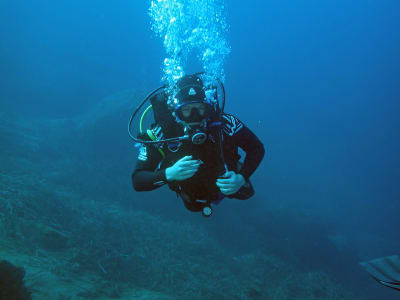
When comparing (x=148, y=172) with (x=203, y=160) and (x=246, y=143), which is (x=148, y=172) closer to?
(x=203, y=160)

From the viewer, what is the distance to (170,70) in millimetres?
6207

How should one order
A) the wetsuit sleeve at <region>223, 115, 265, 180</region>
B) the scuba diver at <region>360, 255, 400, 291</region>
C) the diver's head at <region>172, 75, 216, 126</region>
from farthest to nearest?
1. the wetsuit sleeve at <region>223, 115, 265, 180</region>
2. the diver's head at <region>172, 75, 216, 126</region>
3. the scuba diver at <region>360, 255, 400, 291</region>

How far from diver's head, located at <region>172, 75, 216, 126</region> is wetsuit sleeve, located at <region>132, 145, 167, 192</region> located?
0.56 metres

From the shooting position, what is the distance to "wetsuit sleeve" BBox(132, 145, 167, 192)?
8.68 feet

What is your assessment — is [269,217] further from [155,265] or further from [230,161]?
[230,161]

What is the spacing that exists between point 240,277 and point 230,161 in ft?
20.8

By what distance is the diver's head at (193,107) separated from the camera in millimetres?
2611

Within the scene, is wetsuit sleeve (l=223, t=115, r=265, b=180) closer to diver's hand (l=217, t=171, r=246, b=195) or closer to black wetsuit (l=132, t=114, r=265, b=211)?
black wetsuit (l=132, t=114, r=265, b=211)

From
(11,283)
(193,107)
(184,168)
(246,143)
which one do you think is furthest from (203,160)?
(11,283)

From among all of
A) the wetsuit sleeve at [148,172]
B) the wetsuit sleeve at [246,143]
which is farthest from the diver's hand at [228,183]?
the wetsuit sleeve at [148,172]

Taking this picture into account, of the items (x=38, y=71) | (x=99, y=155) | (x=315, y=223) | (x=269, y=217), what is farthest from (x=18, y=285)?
(x=38, y=71)

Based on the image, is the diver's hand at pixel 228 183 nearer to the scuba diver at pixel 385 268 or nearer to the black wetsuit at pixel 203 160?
the black wetsuit at pixel 203 160

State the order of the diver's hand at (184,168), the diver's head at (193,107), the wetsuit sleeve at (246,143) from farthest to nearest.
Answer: the wetsuit sleeve at (246,143)
the diver's head at (193,107)
the diver's hand at (184,168)

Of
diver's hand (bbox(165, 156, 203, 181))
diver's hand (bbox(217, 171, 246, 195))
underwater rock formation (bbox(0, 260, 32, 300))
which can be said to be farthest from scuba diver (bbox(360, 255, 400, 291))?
underwater rock formation (bbox(0, 260, 32, 300))
